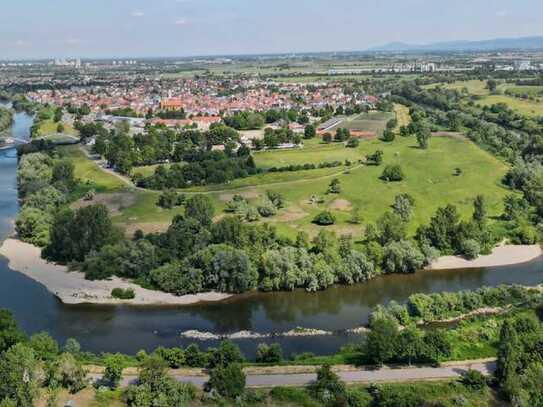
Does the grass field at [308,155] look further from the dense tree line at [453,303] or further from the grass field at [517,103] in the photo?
the grass field at [517,103]

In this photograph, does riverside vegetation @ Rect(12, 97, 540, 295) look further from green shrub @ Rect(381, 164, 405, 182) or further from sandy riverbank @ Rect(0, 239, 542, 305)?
green shrub @ Rect(381, 164, 405, 182)

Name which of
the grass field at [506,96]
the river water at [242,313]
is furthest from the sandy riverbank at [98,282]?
the grass field at [506,96]

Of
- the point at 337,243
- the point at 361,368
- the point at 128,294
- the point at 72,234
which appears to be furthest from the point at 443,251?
the point at 72,234

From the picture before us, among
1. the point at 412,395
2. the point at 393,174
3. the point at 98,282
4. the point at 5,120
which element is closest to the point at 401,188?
the point at 393,174

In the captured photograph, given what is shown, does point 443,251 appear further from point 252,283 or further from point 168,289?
point 168,289

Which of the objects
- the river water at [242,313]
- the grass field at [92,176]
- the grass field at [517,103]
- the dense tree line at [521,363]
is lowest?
the river water at [242,313]

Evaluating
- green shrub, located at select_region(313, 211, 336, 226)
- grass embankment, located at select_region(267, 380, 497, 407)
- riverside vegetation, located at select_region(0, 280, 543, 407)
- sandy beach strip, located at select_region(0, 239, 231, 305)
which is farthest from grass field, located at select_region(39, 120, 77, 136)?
grass embankment, located at select_region(267, 380, 497, 407)
